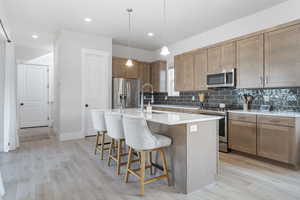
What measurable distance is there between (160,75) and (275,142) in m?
3.96

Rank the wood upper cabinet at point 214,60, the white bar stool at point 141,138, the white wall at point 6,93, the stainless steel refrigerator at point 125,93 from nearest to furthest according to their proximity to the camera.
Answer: the white bar stool at point 141,138 → the white wall at point 6,93 → the wood upper cabinet at point 214,60 → the stainless steel refrigerator at point 125,93

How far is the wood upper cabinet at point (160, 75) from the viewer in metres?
6.18

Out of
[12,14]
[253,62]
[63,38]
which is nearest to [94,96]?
[63,38]

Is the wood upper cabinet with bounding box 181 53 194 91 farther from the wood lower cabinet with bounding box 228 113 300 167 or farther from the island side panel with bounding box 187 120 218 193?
the island side panel with bounding box 187 120 218 193

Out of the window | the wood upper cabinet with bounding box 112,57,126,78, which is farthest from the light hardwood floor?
the window

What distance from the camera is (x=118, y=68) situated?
5637 mm

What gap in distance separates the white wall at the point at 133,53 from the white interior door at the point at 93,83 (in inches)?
35.3

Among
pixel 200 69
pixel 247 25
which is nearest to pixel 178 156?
pixel 200 69

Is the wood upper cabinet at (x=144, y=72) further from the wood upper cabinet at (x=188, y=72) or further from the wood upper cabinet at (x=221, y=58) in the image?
the wood upper cabinet at (x=221, y=58)

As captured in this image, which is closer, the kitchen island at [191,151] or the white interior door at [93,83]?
the kitchen island at [191,151]

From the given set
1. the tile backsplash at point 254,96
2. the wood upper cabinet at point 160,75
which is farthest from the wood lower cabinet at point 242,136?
the wood upper cabinet at point 160,75

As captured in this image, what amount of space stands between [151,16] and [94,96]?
264cm

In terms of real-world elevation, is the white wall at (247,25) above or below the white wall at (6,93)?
above

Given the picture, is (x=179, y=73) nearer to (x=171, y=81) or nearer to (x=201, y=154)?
(x=171, y=81)
